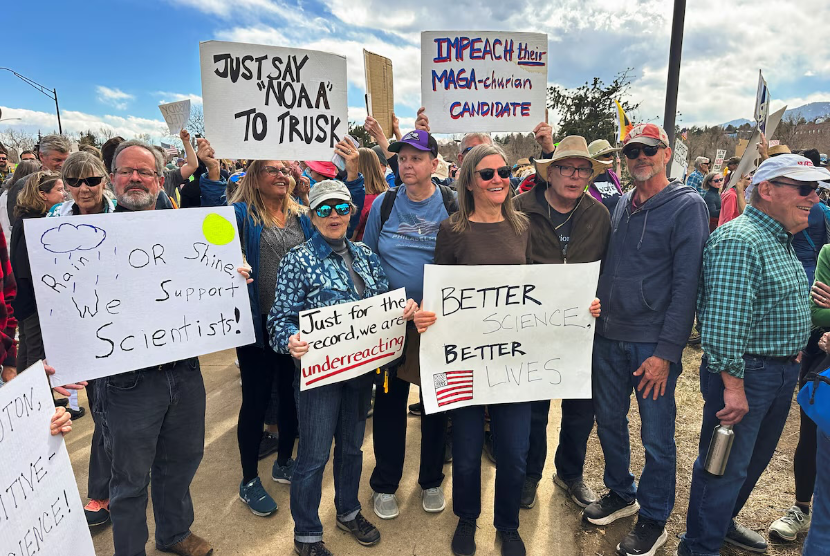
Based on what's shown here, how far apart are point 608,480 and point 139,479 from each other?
286 centimetres

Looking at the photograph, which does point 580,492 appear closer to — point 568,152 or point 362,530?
point 362,530

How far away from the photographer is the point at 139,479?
2354mm

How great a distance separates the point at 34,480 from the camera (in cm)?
168

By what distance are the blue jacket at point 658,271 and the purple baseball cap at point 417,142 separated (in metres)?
1.28

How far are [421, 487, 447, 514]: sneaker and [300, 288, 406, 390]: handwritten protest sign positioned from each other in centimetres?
114

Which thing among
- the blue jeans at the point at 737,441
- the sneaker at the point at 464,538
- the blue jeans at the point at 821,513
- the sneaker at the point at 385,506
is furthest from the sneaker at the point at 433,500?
the blue jeans at the point at 821,513

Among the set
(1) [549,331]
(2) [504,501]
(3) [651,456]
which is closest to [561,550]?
(2) [504,501]

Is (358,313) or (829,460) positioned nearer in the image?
(829,460)

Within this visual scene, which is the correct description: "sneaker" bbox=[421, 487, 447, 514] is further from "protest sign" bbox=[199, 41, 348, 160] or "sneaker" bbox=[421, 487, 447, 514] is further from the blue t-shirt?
"protest sign" bbox=[199, 41, 348, 160]

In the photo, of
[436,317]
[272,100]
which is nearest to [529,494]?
[436,317]

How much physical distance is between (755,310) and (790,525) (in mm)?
1696

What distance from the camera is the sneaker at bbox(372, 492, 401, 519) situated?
313 cm

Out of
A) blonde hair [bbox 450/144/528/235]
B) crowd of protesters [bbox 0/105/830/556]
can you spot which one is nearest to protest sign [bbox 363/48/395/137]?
crowd of protesters [bbox 0/105/830/556]

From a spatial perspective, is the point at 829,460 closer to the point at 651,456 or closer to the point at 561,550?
the point at 651,456
